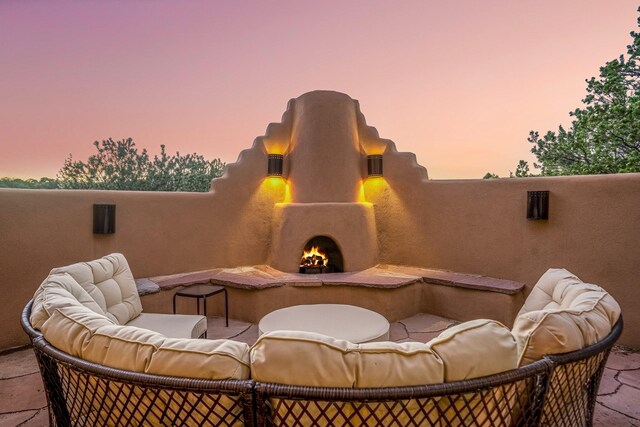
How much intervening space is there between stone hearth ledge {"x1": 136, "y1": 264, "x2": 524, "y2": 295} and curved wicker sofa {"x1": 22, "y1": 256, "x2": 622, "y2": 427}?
3.28 metres

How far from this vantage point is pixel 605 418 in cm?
258

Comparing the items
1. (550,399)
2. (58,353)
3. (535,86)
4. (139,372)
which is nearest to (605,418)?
(550,399)

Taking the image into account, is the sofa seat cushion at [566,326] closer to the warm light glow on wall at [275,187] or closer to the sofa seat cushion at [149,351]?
the sofa seat cushion at [149,351]

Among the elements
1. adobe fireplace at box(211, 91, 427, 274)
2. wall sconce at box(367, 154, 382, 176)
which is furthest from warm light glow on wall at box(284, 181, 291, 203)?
wall sconce at box(367, 154, 382, 176)

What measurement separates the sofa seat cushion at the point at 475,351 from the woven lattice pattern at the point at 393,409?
0.20ft

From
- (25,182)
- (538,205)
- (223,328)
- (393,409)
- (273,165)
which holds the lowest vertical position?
(223,328)

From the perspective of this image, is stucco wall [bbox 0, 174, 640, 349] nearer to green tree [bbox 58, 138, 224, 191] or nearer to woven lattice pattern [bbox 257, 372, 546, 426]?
woven lattice pattern [bbox 257, 372, 546, 426]

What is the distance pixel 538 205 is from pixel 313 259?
354 centimetres

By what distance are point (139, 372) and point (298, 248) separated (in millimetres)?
4450

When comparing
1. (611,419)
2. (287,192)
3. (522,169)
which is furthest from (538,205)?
(522,169)

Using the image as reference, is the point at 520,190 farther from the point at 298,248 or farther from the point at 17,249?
the point at 17,249

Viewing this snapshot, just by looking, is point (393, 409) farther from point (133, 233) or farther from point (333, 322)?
point (133, 233)

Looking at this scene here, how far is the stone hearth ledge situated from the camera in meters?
4.62

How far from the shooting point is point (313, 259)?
5965mm
